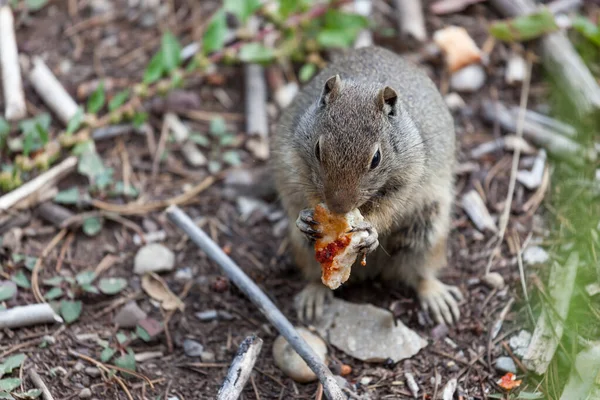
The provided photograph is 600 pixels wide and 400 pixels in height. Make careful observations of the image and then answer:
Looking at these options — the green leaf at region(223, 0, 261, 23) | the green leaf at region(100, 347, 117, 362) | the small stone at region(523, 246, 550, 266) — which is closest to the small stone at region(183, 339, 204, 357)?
the green leaf at region(100, 347, 117, 362)

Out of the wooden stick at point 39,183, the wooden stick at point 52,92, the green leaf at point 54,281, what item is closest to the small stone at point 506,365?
the green leaf at point 54,281

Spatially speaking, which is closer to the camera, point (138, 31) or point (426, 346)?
point (426, 346)

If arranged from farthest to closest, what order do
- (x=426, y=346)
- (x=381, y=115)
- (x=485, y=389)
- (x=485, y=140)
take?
(x=485, y=140), (x=426, y=346), (x=485, y=389), (x=381, y=115)

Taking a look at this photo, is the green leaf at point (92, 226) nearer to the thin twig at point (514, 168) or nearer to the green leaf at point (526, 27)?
the thin twig at point (514, 168)

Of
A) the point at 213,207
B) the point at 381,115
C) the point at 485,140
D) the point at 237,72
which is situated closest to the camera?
the point at 381,115

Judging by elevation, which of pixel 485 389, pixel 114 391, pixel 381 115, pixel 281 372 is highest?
pixel 381 115

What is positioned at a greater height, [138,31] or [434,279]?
[138,31]

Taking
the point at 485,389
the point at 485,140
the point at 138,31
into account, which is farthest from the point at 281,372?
the point at 138,31

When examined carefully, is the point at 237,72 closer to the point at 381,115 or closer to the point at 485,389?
the point at 381,115

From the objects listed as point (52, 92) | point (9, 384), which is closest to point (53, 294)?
point (9, 384)
